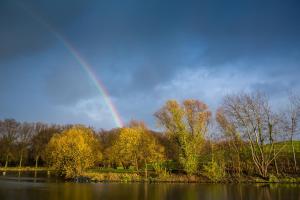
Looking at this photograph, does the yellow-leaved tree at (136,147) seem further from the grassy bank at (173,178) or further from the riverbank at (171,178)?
the riverbank at (171,178)

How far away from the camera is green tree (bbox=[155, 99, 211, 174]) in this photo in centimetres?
5416

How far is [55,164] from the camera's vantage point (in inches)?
2184

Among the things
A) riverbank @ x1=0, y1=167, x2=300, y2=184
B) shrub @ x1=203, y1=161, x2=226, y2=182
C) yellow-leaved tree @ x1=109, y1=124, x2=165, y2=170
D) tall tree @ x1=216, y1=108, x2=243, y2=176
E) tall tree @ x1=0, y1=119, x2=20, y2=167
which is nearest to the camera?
riverbank @ x1=0, y1=167, x2=300, y2=184

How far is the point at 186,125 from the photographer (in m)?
56.6

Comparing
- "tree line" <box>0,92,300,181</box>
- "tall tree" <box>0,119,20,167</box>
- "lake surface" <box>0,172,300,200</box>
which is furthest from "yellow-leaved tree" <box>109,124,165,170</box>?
"tall tree" <box>0,119,20,167</box>

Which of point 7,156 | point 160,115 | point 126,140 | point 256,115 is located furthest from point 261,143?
point 7,156

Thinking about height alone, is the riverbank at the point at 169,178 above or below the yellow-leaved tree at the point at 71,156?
below

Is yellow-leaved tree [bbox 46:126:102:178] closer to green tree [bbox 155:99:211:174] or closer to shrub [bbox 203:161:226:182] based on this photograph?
green tree [bbox 155:99:211:174]

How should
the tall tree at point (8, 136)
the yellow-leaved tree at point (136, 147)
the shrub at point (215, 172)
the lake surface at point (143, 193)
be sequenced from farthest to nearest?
the tall tree at point (8, 136), the yellow-leaved tree at point (136, 147), the shrub at point (215, 172), the lake surface at point (143, 193)

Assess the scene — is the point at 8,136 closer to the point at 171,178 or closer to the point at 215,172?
the point at 171,178

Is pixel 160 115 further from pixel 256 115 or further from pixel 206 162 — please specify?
pixel 256 115

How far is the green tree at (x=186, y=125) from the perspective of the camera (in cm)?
5416

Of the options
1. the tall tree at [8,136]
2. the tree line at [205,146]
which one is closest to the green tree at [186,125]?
the tree line at [205,146]

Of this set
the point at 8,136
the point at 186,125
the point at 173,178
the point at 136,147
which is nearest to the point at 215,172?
the point at 173,178
